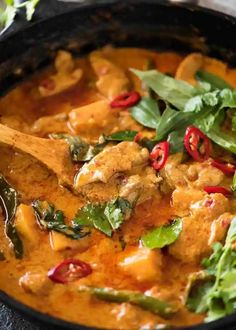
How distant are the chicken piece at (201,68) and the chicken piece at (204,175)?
490 millimetres

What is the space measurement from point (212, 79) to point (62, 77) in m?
0.59

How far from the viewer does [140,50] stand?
9.77ft

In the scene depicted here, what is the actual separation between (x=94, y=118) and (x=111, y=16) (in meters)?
0.49

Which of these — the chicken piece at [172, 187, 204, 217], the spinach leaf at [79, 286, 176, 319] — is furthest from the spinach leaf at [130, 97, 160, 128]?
the spinach leaf at [79, 286, 176, 319]

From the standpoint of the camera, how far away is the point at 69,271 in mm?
2143

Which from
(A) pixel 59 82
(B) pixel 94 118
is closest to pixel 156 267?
(B) pixel 94 118

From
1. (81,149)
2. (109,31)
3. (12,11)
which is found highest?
(12,11)

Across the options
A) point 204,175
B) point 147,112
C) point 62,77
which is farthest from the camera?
Result: point 62,77

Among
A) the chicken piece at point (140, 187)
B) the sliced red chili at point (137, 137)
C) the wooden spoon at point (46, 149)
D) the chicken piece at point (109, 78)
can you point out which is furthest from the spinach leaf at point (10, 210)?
the chicken piece at point (109, 78)

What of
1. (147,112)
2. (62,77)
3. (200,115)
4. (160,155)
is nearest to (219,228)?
(160,155)

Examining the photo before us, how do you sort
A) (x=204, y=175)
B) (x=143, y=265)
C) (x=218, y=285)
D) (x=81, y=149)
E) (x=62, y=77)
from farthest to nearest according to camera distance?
(x=62, y=77), (x=81, y=149), (x=204, y=175), (x=143, y=265), (x=218, y=285)

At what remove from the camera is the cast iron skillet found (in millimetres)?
2754

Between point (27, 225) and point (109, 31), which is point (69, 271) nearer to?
point (27, 225)

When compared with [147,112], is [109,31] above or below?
above
